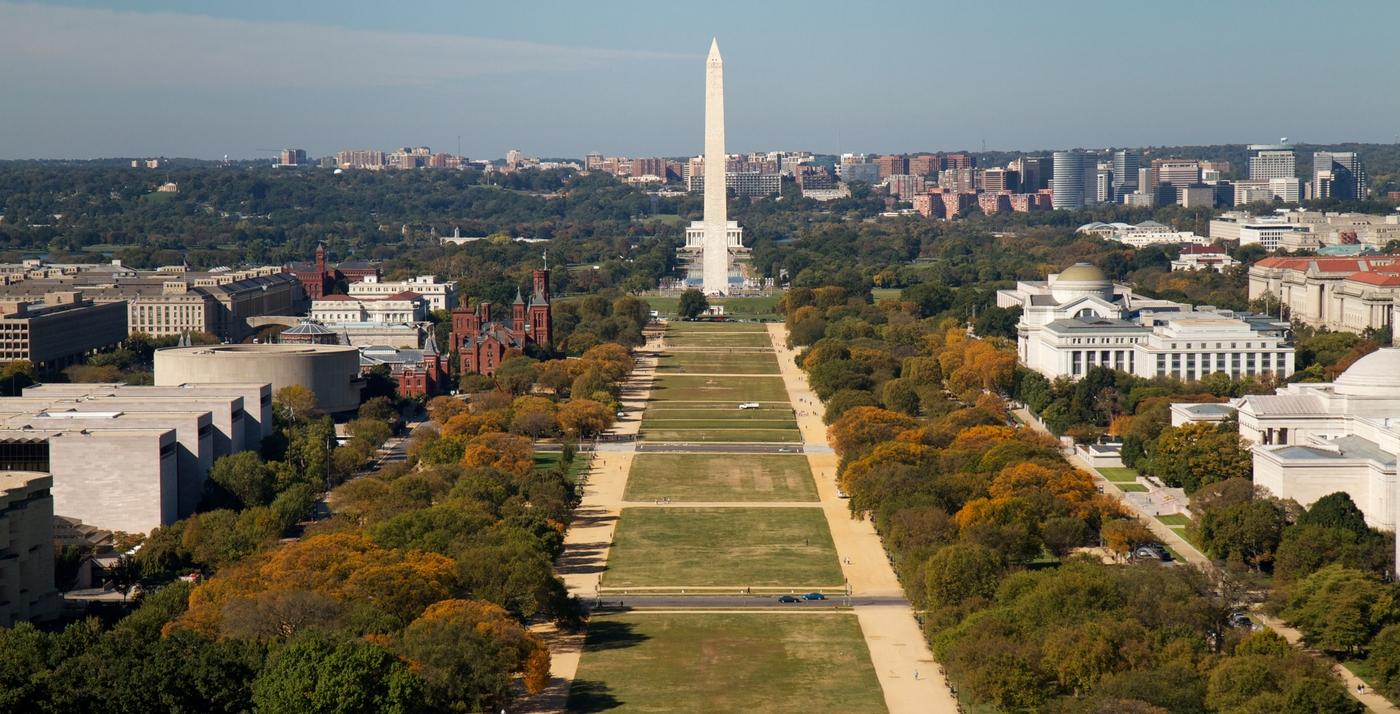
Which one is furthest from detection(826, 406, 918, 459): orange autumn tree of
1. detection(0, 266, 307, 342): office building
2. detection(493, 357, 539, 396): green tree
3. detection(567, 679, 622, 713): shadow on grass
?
detection(0, 266, 307, 342): office building

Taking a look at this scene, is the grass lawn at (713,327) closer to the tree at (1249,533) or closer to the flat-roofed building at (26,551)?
the tree at (1249,533)

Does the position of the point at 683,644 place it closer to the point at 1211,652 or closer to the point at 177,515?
the point at 1211,652

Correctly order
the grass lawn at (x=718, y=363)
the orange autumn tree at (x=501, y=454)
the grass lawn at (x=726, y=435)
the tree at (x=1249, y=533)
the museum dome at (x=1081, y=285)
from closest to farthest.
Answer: the tree at (x=1249, y=533), the orange autumn tree at (x=501, y=454), the grass lawn at (x=726, y=435), the museum dome at (x=1081, y=285), the grass lawn at (x=718, y=363)

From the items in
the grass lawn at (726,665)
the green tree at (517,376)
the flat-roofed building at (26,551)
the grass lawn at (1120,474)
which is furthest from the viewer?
the green tree at (517,376)

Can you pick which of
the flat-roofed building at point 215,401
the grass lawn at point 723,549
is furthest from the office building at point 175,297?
the grass lawn at point 723,549

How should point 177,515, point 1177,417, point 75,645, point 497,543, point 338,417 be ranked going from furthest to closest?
point 338,417 < point 1177,417 < point 177,515 < point 497,543 < point 75,645

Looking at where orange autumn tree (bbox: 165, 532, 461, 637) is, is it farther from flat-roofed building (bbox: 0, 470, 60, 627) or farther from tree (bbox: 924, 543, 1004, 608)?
tree (bbox: 924, 543, 1004, 608)

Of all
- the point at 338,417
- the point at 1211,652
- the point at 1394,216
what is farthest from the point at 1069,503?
the point at 1394,216
